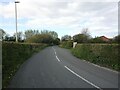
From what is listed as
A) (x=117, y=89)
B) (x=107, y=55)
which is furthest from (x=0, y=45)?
(x=117, y=89)

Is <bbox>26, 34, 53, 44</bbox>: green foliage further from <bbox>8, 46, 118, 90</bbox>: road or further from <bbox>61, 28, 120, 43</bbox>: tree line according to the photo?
<bbox>8, 46, 118, 90</bbox>: road

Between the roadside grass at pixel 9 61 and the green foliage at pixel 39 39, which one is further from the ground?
the green foliage at pixel 39 39

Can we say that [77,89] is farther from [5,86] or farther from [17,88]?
[5,86]

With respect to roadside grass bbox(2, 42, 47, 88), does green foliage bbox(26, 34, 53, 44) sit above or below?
above

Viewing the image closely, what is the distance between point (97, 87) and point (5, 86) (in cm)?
426

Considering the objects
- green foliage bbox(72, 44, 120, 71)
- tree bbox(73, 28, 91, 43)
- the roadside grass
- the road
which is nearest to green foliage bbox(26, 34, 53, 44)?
tree bbox(73, 28, 91, 43)

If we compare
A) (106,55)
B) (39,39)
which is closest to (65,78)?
(106,55)

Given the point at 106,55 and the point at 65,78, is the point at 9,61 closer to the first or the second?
the point at 65,78

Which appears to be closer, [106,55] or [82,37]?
[106,55]

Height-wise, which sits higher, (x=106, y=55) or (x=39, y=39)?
(x=39, y=39)

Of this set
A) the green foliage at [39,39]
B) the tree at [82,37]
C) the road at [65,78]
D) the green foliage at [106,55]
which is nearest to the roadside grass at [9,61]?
the road at [65,78]

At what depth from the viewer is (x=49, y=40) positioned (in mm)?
145875

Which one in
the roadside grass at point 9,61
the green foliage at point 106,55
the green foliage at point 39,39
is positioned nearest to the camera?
the roadside grass at point 9,61

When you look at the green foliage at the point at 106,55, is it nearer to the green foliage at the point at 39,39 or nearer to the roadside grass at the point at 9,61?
the roadside grass at the point at 9,61
